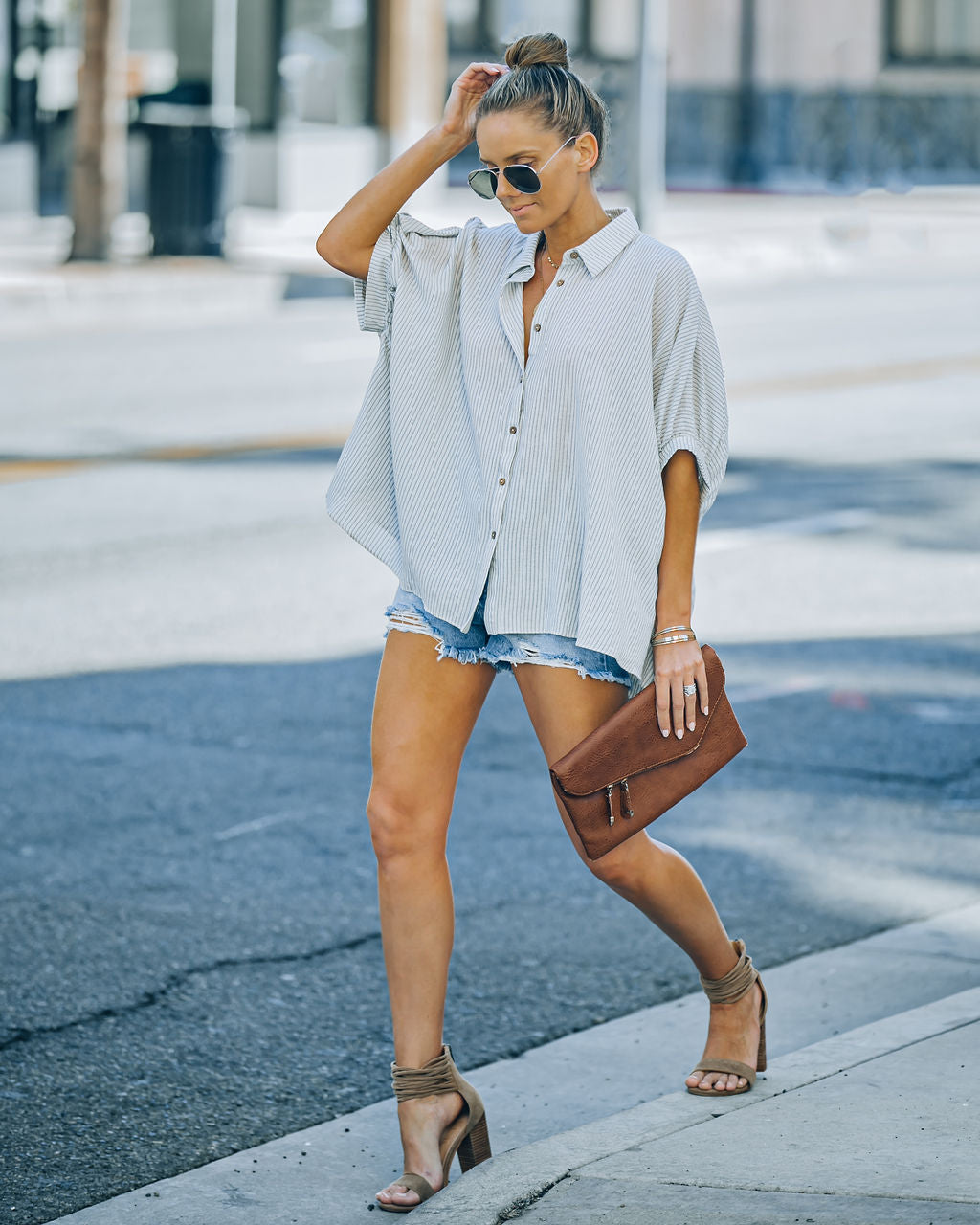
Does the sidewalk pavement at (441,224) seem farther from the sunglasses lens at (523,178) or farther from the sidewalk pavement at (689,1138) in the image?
the sunglasses lens at (523,178)

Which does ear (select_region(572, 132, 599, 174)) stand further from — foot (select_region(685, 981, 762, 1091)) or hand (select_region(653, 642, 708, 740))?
foot (select_region(685, 981, 762, 1091))

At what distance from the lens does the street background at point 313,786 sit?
173 inches

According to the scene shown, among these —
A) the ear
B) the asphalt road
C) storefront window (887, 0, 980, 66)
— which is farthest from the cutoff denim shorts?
storefront window (887, 0, 980, 66)

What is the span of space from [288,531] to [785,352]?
874 centimetres

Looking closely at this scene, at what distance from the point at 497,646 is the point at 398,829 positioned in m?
0.36

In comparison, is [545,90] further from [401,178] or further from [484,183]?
[401,178]

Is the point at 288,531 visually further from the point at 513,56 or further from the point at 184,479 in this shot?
the point at 513,56

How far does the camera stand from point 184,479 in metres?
11.8

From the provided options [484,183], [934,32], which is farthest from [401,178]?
[934,32]

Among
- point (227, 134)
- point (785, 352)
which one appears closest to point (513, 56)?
point (785, 352)

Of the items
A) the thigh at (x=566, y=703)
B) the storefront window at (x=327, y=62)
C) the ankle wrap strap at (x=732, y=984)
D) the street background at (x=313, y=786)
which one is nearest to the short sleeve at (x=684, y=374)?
the thigh at (x=566, y=703)


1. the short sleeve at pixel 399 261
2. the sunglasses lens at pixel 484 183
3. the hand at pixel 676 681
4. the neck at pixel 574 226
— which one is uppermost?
the sunglasses lens at pixel 484 183

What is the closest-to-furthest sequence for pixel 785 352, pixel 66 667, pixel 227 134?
pixel 66 667 → pixel 785 352 → pixel 227 134

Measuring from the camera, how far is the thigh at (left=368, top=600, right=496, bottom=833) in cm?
372
